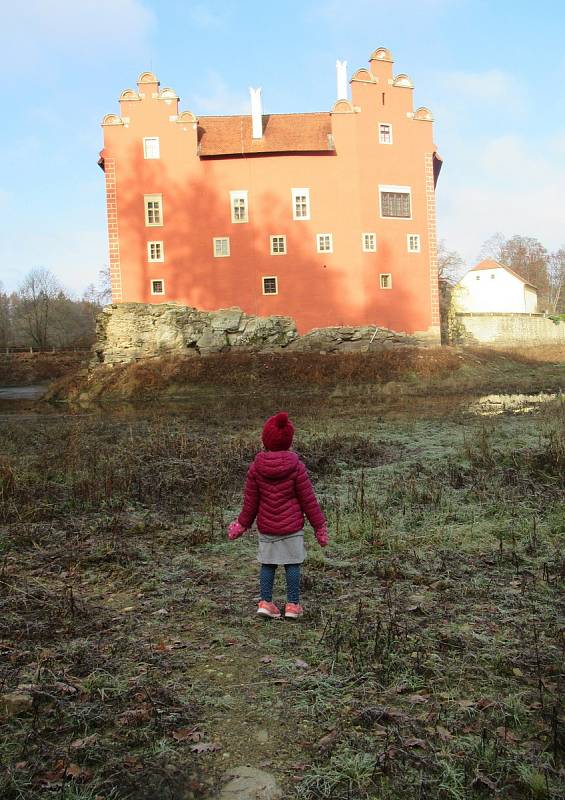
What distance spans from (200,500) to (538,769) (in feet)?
21.4

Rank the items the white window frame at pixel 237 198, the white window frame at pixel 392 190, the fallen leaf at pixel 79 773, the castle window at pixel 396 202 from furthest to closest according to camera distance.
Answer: the castle window at pixel 396 202, the white window frame at pixel 392 190, the white window frame at pixel 237 198, the fallen leaf at pixel 79 773

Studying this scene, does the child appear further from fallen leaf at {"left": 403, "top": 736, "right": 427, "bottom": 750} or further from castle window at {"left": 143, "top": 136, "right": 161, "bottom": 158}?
castle window at {"left": 143, "top": 136, "right": 161, "bottom": 158}

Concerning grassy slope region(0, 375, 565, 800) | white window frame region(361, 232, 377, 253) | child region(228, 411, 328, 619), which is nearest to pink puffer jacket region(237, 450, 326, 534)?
child region(228, 411, 328, 619)

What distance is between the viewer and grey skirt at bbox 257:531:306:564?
491 cm

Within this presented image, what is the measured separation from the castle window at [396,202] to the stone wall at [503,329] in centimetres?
1076

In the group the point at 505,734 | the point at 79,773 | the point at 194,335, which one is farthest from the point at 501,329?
the point at 79,773

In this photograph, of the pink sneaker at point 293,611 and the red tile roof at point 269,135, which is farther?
the red tile roof at point 269,135

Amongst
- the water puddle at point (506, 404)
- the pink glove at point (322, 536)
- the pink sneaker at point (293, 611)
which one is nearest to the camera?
the pink sneaker at point (293, 611)

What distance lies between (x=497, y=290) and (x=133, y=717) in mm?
72053

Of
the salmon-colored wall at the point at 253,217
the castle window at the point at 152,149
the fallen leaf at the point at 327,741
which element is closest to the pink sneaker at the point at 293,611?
the fallen leaf at the point at 327,741

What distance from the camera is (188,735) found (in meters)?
3.25

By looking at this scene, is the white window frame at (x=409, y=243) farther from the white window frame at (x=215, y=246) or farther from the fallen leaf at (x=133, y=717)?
the fallen leaf at (x=133, y=717)

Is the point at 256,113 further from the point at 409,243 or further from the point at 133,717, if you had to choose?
the point at 133,717

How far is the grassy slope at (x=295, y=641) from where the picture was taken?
2.99 m
